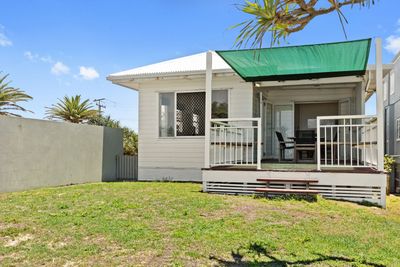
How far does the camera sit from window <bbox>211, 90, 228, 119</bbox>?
10664 millimetres

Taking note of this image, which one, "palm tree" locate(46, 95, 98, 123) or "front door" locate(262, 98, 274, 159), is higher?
"palm tree" locate(46, 95, 98, 123)

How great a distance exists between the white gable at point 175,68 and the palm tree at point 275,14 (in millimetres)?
6634

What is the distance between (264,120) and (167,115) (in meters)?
3.10

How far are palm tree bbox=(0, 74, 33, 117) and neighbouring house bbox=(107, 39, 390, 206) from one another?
20.7 feet

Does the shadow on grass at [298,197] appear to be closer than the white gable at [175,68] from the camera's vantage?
Yes

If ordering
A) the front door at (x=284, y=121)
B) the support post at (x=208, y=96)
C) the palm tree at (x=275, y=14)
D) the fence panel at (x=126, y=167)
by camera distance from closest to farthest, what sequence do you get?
the palm tree at (x=275, y=14)
the support post at (x=208, y=96)
the front door at (x=284, y=121)
the fence panel at (x=126, y=167)

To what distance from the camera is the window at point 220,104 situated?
10.7 m

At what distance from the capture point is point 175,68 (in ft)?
35.7

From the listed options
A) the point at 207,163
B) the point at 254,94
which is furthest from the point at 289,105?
the point at 207,163

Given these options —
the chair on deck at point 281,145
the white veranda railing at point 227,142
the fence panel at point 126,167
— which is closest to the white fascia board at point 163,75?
the white veranda railing at point 227,142

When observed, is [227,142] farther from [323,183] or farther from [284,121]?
[284,121]

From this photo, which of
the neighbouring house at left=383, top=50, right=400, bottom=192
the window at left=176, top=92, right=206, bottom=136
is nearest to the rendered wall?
the window at left=176, top=92, right=206, bottom=136

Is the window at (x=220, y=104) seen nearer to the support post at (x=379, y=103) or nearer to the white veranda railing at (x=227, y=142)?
the white veranda railing at (x=227, y=142)

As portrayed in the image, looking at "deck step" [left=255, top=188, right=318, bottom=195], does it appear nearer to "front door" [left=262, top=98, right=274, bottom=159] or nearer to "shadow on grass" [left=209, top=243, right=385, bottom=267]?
"shadow on grass" [left=209, top=243, right=385, bottom=267]
